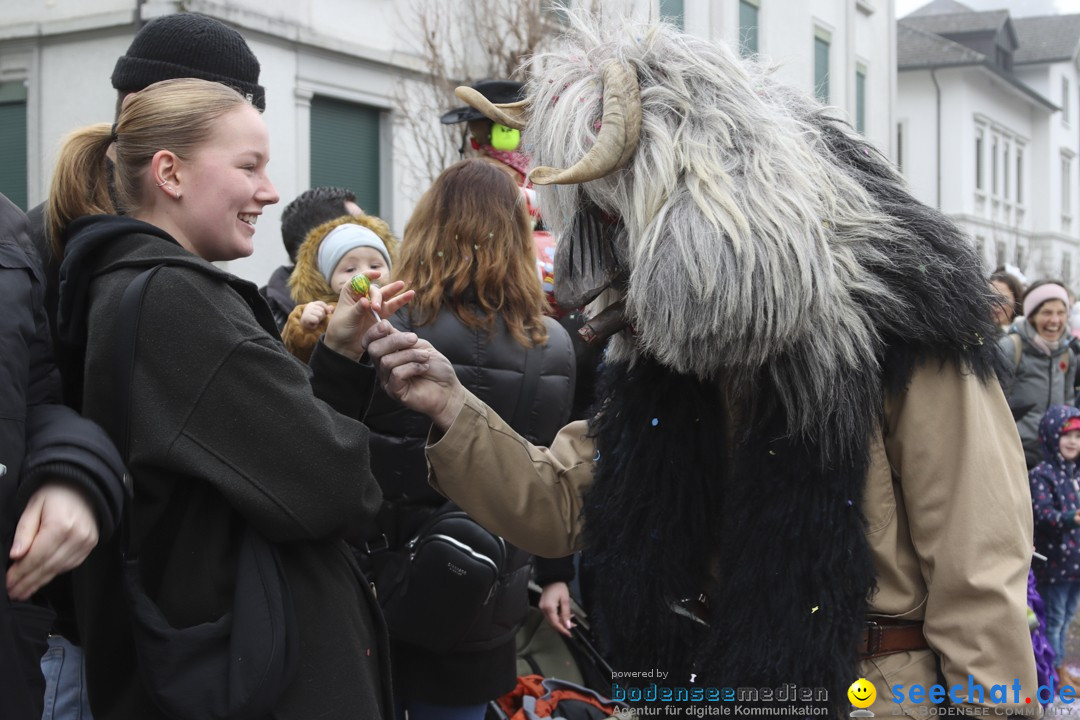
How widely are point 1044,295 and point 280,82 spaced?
6.78 meters

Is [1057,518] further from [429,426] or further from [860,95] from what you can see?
[860,95]

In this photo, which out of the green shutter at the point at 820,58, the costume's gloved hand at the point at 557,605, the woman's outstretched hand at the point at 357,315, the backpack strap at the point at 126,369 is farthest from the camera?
the green shutter at the point at 820,58

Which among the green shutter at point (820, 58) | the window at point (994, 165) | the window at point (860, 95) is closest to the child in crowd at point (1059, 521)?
the green shutter at point (820, 58)

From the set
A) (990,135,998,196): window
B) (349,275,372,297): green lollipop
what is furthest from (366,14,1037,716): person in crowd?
(990,135,998,196): window

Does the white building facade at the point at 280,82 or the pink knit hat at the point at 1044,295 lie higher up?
the white building facade at the point at 280,82

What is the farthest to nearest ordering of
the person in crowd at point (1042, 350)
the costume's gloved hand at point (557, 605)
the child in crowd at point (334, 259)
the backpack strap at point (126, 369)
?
the person in crowd at point (1042, 350) < the child in crowd at point (334, 259) < the costume's gloved hand at point (557, 605) < the backpack strap at point (126, 369)

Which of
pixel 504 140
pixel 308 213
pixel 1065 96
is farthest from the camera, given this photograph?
pixel 1065 96

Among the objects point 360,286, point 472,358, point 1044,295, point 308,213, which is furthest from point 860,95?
point 360,286

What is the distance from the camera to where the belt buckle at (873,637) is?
2084mm

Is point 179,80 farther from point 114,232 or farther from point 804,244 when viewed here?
point 804,244

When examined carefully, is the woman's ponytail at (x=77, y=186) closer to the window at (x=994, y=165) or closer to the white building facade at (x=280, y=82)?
the white building facade at (x=280, y=82)

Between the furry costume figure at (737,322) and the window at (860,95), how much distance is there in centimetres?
2060

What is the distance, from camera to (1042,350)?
7703mm

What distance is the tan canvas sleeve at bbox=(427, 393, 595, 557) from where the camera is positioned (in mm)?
2291
